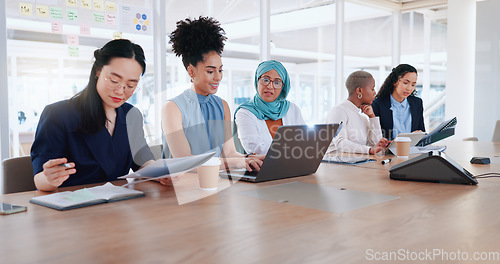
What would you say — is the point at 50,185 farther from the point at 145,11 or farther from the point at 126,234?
the point at 145,11

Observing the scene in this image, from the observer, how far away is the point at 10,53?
3.15 m

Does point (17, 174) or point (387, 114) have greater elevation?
point (387, 114)

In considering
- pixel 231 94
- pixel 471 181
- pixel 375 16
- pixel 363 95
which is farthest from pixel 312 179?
pixel 375 16

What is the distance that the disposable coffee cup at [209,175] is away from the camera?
4.45 feet

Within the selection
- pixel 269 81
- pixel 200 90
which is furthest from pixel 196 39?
pixel 269 81

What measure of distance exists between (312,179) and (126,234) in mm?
866

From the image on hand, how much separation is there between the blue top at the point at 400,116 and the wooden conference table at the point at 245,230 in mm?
2278

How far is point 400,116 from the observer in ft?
12.0

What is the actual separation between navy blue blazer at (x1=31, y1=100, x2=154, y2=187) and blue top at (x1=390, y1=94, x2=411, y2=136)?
8.20 ft

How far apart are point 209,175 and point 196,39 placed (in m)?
1.11

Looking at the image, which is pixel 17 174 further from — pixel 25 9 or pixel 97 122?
pixel 25 9

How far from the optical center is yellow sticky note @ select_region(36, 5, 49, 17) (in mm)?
3124

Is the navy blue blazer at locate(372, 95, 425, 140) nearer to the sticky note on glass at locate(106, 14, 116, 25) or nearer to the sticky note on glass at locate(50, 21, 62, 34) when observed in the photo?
the sticky note on glass at locate(106, 14, 116, 25)

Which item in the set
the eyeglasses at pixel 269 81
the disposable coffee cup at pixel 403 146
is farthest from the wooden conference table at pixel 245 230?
the eyeglasses at pixel 269 81
